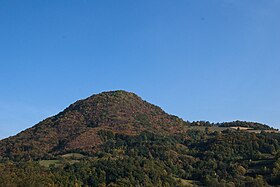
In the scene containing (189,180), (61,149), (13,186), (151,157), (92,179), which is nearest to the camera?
(13,186)

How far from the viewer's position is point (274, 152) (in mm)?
174500

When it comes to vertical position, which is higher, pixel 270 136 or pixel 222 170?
pixel 270 136

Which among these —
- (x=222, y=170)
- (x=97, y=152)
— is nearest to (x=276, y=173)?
(x=222, y=170)

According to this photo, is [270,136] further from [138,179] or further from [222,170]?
[138,179]

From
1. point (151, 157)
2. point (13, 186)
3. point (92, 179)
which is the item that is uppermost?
point (151, 157)

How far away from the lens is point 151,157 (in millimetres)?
174250

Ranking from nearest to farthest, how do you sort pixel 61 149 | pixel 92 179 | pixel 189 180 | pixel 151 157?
pixel 92 179 < pixel 189 180 < pixel 151 157 < pixel 61 149

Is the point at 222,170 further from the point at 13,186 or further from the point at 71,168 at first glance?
the point at 13,186

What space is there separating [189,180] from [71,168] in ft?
139

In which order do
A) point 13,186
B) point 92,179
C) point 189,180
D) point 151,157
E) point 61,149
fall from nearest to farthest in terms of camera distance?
point 13,186 → point 92,179 → point 189,180 → point 151,157 → point 61,149

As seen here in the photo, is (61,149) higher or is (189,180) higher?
(61,149)

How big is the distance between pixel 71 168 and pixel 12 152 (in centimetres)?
6137

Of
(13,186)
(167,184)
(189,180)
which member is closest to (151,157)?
(189,180)

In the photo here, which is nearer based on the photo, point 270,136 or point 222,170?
point 222,170
